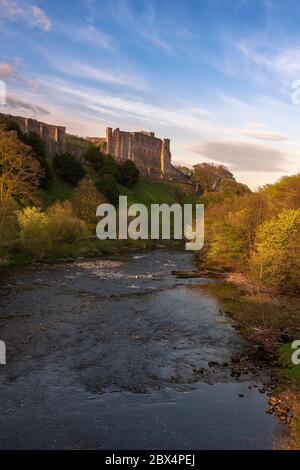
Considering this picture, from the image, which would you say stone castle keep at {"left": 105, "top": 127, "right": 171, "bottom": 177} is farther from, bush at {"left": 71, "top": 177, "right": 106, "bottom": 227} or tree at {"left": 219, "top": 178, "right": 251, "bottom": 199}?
bush at {"left": 71, "top": 177, "right": 106, "bottom": 227}

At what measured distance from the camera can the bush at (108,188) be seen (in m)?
84.7

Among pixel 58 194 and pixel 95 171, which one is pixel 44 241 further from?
pixel 95 171

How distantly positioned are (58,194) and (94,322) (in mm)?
51593

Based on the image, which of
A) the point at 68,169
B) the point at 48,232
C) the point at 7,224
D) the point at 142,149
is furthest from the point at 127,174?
the point at 7,224

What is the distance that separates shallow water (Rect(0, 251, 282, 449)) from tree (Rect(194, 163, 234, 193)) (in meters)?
96.0

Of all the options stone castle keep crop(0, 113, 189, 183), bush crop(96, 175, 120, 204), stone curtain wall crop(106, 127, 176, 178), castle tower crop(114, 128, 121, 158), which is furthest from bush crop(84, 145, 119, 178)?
castle tower crop(114, 128, 121, 158)

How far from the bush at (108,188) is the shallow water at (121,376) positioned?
50.9m

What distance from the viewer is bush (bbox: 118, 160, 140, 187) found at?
9900cm

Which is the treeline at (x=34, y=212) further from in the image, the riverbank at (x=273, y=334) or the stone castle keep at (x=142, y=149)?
the stone castle keep at (x=142, y=149)

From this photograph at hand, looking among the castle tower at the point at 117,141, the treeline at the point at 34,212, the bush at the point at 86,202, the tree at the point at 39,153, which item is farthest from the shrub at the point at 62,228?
the castle tower at the point at 117,141

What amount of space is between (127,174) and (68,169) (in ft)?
67.3

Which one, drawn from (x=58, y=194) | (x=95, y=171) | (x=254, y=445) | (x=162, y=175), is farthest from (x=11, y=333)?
(x=162, y=175)

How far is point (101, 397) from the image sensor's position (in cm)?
1736

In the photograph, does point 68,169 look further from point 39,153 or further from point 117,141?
point 117,141
